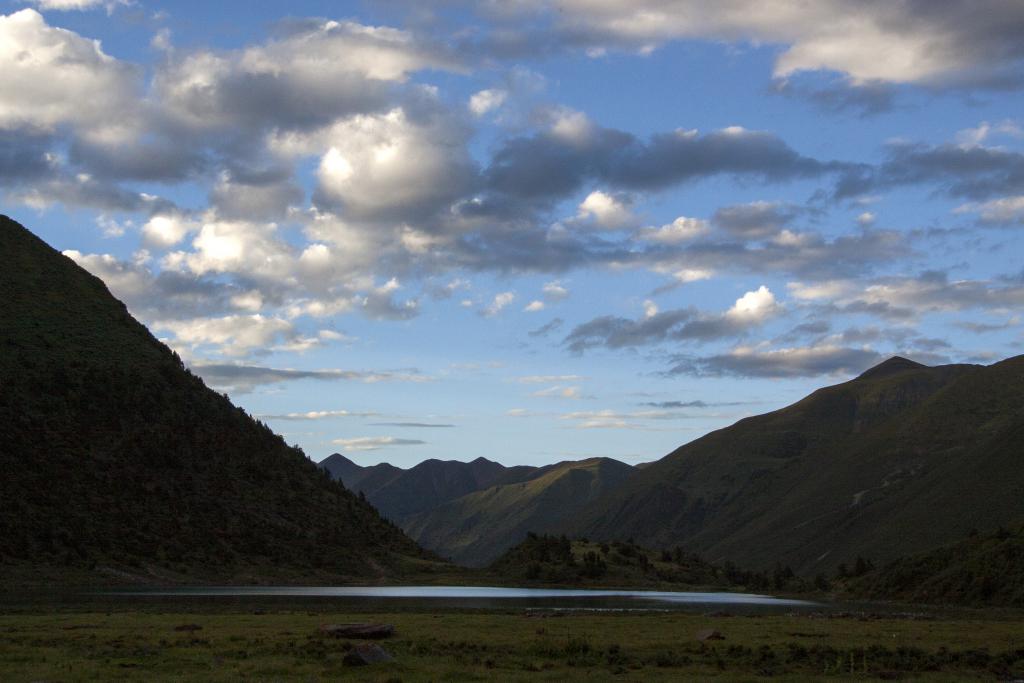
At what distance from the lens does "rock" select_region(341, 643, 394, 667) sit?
132 feet

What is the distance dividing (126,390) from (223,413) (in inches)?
707

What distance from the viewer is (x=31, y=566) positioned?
116m

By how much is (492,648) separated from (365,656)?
28.6ft

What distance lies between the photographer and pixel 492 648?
47.9 meters

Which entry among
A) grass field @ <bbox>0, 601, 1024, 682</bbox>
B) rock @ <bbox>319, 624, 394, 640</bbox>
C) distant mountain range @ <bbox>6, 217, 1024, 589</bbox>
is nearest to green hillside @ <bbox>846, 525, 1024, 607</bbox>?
distant mountain range @ <bbox>6, 217, 1024, 589</bbox>

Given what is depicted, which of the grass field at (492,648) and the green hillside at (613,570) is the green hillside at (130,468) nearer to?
the green hillside at (613,570)

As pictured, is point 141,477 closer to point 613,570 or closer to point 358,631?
point 613,570

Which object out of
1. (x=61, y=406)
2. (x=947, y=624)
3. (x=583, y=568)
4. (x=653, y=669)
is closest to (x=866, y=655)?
(x=653, y=669)

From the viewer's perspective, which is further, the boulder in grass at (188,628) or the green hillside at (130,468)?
the green hillside at (130,468)

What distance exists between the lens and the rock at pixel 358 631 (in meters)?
50.2

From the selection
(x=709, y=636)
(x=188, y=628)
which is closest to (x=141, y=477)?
(x=188, y=628)

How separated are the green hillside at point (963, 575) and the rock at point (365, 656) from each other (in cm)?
7432

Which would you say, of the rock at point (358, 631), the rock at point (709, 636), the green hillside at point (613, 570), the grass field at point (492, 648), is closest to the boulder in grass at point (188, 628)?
the grass field at point (492, 648)

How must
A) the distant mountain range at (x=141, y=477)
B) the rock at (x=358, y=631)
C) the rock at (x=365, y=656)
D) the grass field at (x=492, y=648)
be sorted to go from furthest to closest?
the distant mountain range at (x=141, y=477)
the rock at (x=358, y=631)
the rock at (x=365, y=656)
the grass field at (x=492, y=648)
